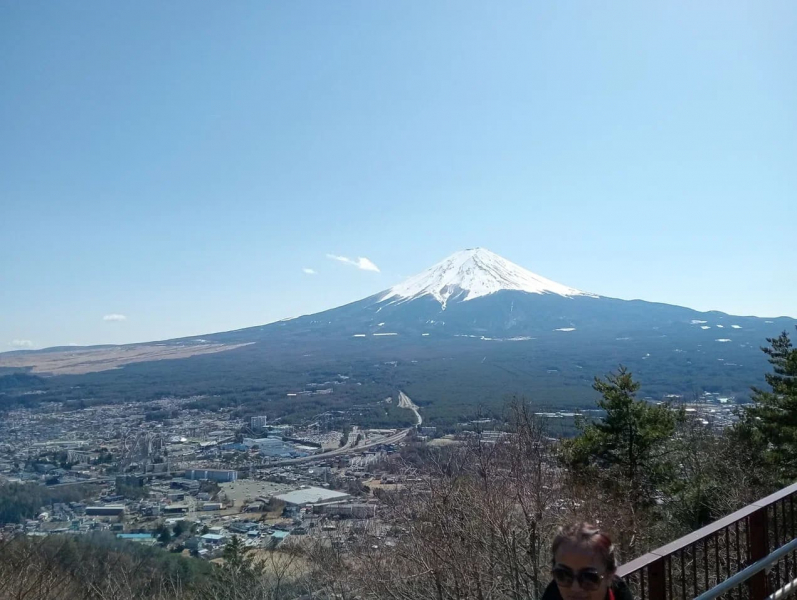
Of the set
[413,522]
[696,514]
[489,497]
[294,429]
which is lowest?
[294,429]

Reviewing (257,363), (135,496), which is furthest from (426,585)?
(257,363)

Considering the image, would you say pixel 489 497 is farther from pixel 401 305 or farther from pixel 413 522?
pixel 401 305

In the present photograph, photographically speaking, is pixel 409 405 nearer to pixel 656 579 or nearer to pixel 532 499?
pixel 532 499

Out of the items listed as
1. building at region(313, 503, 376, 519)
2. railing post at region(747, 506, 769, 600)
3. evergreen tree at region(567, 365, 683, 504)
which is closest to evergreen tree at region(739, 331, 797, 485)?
evergreen tree at region(567, 365, 683, 504)

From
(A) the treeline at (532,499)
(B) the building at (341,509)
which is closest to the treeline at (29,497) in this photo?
(B) the building at (341,509)

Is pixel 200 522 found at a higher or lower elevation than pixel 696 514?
lower

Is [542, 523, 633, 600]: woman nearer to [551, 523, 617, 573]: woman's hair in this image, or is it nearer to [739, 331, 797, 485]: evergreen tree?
[551, 523, 617, 573]: woman's hair

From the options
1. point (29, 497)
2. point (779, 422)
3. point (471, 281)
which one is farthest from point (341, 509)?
point (471, 281)
